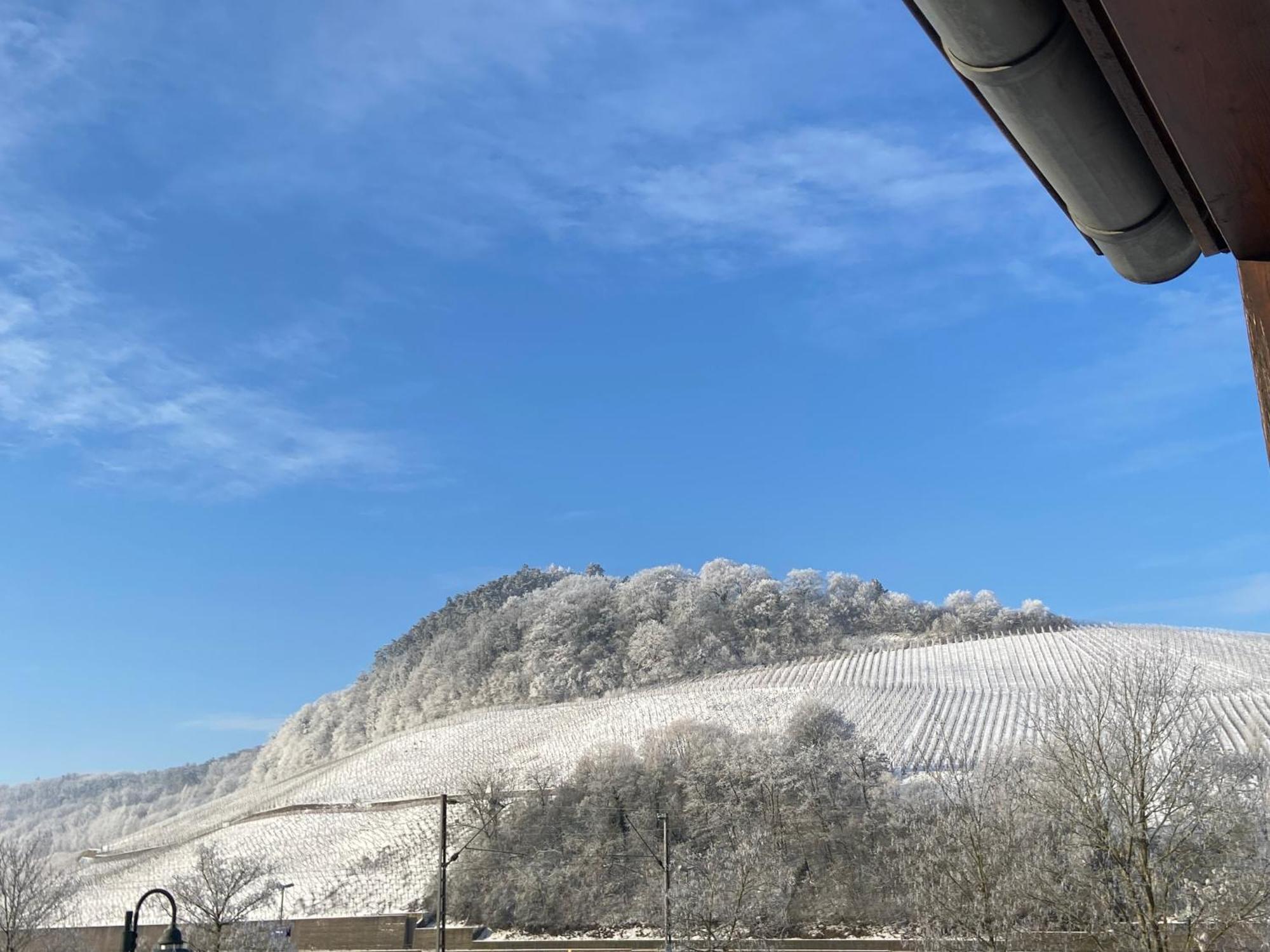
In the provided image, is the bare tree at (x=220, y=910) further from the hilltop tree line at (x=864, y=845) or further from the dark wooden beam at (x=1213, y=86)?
the dark wooden beam at (x=1213, y=86)

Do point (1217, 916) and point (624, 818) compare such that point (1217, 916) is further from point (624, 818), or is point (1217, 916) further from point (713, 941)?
point (624, 818)

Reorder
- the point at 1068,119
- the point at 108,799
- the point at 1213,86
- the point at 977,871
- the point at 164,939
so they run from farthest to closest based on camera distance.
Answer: the point at 108,799
the point at 977,871
the point at 164,939
the point at 1068,119
the point at 1213,86

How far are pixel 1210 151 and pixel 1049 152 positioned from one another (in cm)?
28

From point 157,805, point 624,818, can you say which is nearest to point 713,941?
point 624,818

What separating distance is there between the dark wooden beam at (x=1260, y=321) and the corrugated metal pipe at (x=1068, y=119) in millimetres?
205

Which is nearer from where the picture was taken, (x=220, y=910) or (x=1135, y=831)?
(x=1135, y=831)

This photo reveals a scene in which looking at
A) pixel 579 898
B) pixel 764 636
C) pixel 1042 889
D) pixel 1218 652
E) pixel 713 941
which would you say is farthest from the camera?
pixel 764 636

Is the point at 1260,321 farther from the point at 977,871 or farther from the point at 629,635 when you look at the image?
the point at 629,635

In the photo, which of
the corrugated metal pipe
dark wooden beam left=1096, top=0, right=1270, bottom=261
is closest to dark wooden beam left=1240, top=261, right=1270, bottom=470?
dark wooden beam left=1096, top=0, right=1270, bottom=261

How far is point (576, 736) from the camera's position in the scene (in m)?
65.1

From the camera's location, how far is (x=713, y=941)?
29.4 meters

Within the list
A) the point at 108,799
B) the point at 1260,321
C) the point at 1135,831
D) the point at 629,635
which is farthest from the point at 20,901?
the point at 108,799

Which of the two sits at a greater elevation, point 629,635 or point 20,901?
point 629,635

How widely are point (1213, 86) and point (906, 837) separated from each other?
43925 millimetres
